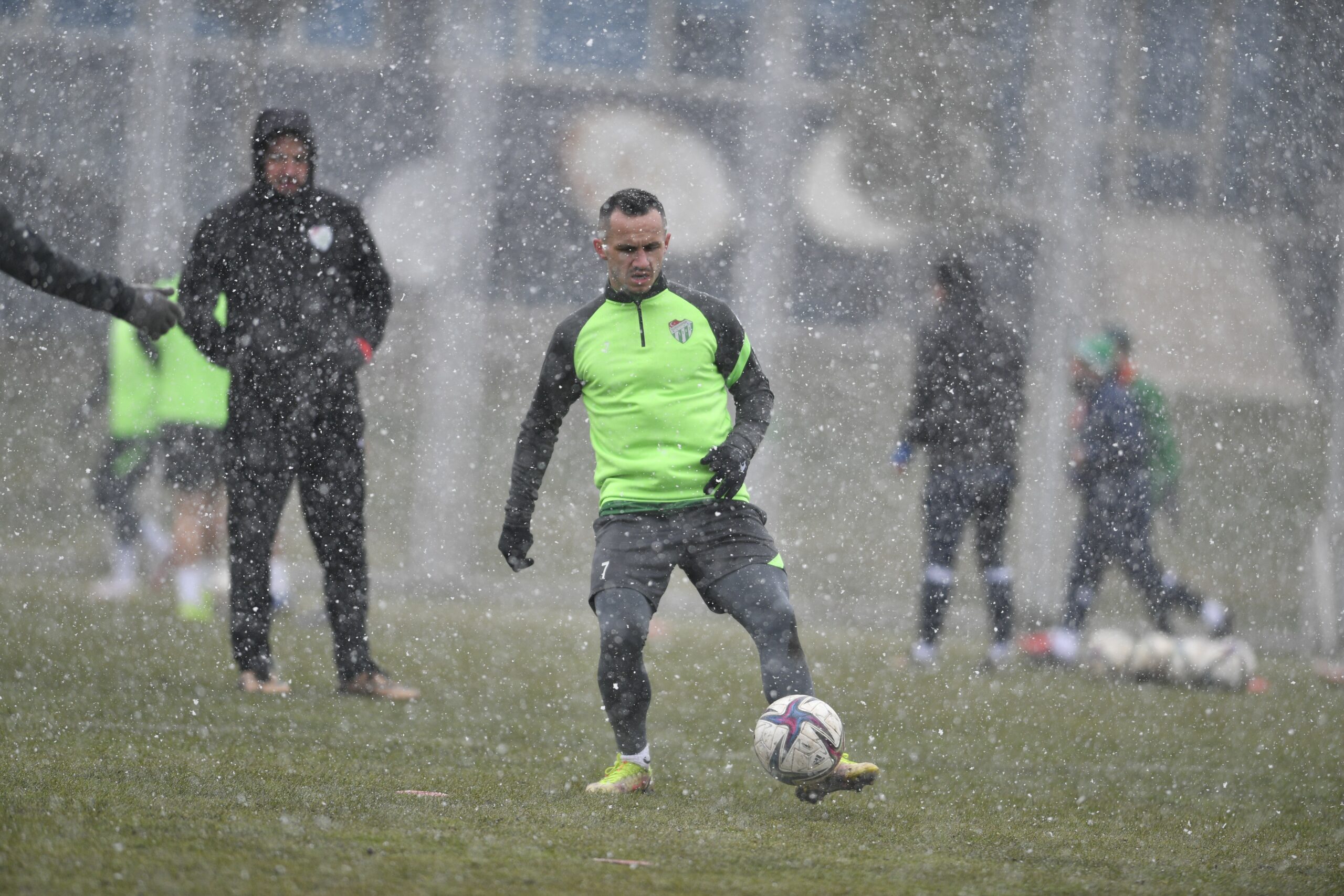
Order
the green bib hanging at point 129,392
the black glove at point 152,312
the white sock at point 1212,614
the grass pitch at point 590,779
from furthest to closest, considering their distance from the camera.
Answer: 1. the green bib hanging at point 129,392
2. the white sock at point 1212,614
3. the black glove at point 152,312
4. the grass pitch at point 590,779

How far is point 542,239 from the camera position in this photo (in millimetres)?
10641

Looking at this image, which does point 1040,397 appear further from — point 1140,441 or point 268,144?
point 268,144

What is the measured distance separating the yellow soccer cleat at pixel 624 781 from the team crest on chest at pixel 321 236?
7.33ft

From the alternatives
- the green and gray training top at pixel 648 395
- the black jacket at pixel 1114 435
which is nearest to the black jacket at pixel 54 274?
the green and gray training top at pixel 648 395

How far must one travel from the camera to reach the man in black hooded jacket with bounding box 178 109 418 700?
543 cm

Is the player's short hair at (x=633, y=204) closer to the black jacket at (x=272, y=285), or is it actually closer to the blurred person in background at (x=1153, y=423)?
the black jacket at (x=272, y=285)

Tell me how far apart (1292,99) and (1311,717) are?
6163 mm

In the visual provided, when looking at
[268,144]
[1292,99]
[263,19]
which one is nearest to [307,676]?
[268,144]

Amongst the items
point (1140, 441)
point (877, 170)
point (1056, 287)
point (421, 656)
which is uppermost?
point (877, 170)

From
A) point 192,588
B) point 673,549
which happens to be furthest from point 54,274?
point 192,588

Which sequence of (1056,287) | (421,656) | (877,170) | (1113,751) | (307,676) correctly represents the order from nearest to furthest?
(1113,751), (307,676), (421,656), (1056,287), (877,170)

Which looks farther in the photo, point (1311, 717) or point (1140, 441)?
point (1140, 441)

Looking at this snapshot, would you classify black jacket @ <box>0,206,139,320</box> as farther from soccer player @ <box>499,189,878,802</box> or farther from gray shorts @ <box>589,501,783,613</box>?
gray shorts @ <box>589,501,783,613</box>

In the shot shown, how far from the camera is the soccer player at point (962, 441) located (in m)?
7.07
